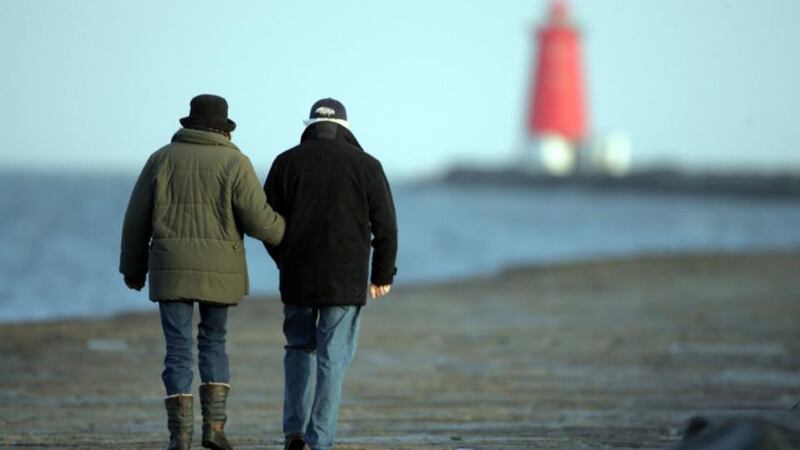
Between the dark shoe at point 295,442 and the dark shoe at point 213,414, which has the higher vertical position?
the dark shoe at point 213,414

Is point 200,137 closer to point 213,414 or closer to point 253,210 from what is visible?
point 253,210

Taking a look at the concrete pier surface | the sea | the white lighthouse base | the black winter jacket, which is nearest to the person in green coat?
the black winter jacket

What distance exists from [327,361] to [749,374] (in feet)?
14.5

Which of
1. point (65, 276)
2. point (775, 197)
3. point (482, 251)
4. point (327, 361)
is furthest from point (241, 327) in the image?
point (775, 197)

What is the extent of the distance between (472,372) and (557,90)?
7379cm

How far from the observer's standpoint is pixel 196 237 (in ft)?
19.2

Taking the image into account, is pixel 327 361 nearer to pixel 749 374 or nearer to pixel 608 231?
pixel 749 374

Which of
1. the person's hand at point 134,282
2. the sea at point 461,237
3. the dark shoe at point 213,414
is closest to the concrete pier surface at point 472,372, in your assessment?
the dark shoe at point 213,414

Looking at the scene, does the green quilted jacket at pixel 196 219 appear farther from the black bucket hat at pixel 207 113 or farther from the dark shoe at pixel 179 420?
the dark shoe at pixel 179 420

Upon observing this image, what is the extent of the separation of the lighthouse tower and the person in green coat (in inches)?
Result: 3017

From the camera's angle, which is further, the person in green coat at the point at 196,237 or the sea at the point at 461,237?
the sea at the point at 461,237

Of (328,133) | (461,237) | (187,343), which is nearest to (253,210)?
(328,133)

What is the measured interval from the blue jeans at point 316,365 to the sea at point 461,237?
9.31 meters

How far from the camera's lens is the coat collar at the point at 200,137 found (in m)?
5.93
